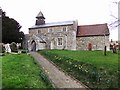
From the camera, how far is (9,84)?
12.8m

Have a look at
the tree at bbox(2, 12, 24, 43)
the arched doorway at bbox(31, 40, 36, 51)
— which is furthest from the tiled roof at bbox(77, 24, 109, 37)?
the tree at bbox(2, 12, 24, 43)

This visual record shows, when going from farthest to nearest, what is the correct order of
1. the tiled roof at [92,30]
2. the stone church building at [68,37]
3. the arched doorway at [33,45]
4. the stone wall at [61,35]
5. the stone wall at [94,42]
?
the stone wall at [61,35], the arched doorway at [33,45], the tiled roof at [92,30], the stone church building at [68,37], the stone wall at [94,42]

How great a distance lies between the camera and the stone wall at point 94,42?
58969 mm

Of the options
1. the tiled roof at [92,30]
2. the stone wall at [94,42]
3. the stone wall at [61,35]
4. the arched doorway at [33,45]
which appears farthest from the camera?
the stone wall at [61,35]

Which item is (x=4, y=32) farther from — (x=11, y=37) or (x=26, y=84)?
(x=26, y=84)

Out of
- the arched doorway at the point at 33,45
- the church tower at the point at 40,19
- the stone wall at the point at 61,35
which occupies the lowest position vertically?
the arched doorway at the point at 33,45

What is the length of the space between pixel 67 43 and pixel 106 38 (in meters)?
9.28

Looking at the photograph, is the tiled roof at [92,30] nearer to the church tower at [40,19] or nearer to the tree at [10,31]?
the church tower at [40,19]

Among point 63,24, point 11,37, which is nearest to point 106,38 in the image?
point 63,24

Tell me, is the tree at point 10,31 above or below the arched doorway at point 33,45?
above

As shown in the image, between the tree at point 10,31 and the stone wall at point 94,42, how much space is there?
15.1m

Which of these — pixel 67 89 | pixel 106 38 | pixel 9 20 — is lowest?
pixel 67 89

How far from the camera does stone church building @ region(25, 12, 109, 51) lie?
6009cm

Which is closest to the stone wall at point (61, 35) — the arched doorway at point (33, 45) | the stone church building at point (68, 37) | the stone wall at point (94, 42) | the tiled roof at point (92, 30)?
the stone church building at point (68, 37)
